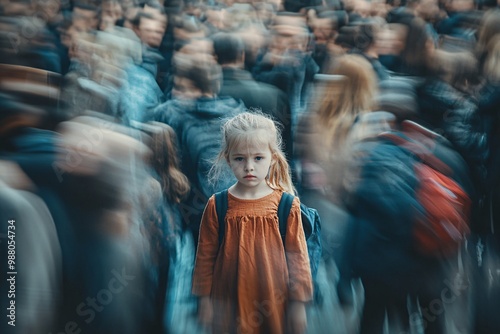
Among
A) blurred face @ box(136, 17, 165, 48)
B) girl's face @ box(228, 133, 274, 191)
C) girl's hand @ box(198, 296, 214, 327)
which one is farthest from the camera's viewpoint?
blurred face @ box(136, 17, 165, 48)

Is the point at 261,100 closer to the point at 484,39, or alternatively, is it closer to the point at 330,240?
the point at 330,240

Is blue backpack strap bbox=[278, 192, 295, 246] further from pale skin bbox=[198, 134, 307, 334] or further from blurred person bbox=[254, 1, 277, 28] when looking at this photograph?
blurred person bbox=[254, 1, 277, 28]

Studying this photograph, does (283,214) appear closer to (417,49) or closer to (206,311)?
(206,311)

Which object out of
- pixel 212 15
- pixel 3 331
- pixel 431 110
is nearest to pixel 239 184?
pixel 212 15

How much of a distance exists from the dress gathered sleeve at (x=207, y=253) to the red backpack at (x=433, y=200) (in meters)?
0.90

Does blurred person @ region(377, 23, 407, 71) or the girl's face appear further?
blurred person @ region(377, 23, 407, 71)

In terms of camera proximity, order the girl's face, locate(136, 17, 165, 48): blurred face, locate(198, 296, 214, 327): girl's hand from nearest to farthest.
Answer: the girl's face → locate(198, 296, 214, 327): girl's hand → locate(136, 17, 165, 48): blurred face

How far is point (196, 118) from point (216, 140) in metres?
0.14

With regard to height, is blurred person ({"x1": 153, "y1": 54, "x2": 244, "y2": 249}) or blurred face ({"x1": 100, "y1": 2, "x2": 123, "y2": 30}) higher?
blurred face ({"x1": 100, "y1": 2, "x2": 123, "y2": 30})

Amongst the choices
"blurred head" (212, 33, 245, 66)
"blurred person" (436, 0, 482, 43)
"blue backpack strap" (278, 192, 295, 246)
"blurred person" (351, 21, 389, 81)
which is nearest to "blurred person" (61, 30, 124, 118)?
"blurred head" (212, 33, 245, 66)

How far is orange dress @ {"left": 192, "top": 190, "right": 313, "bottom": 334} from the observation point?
254cm

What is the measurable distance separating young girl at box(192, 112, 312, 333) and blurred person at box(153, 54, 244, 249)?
81mm

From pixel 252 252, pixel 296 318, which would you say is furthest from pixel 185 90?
pixel 296 318

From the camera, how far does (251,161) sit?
2.50 metres
